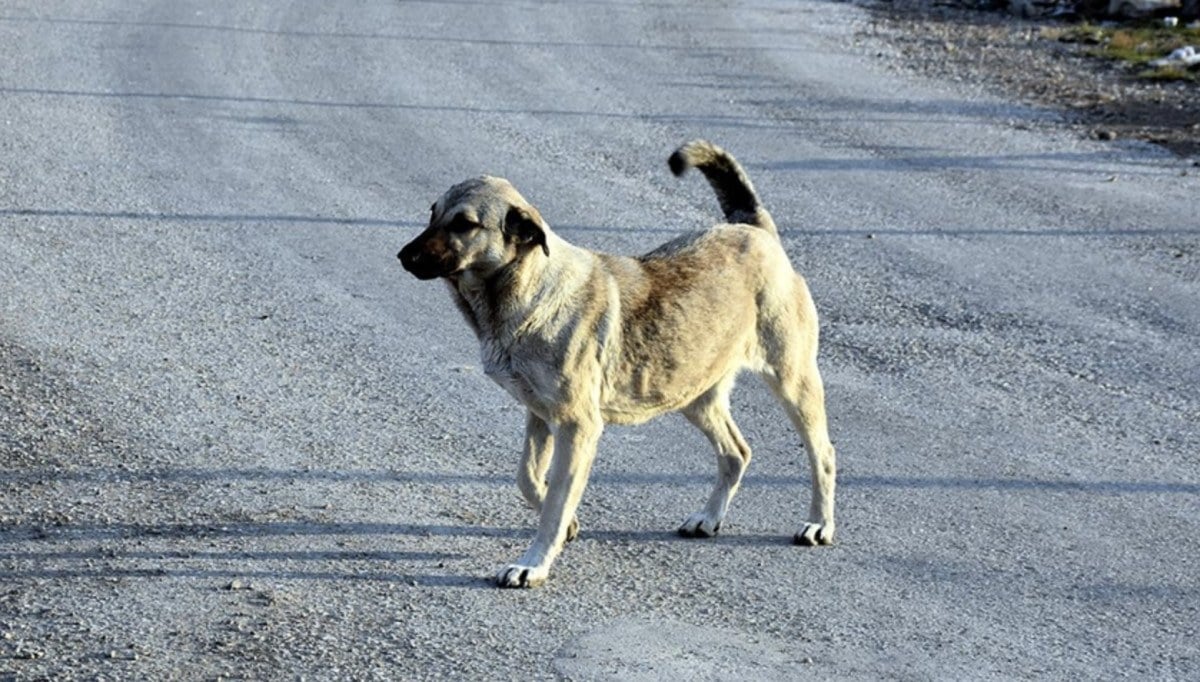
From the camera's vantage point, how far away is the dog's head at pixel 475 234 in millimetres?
6184

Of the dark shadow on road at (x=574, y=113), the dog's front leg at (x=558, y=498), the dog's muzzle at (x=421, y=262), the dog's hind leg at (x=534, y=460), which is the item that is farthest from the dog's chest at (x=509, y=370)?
the dark shadow on road at (x=574, y=113)

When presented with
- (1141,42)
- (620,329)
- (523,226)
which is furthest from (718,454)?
(1141,42)

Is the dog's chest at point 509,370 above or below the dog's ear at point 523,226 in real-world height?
below

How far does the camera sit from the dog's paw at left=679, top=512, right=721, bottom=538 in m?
6.99

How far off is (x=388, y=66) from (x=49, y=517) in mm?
11090

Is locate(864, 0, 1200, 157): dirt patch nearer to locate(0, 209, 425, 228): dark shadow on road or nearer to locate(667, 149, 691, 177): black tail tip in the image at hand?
locate(0, 209, 425, 228): dark shadow on road

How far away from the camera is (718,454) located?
23.6 feet

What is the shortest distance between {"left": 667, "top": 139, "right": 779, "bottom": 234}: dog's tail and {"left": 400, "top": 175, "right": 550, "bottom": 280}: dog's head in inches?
43.8

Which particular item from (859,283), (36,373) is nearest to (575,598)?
(36,373)

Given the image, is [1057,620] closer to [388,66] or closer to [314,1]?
[388,66]

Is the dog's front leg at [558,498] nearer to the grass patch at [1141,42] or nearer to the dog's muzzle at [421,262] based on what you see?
the dog's muzzle at [421,262]

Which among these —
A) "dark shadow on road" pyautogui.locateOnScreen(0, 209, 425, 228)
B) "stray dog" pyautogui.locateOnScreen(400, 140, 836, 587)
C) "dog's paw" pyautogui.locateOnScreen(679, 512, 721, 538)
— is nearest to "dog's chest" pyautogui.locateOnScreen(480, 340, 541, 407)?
"stray dog" pyautogui.locateOnScreen(400, 140, 836, 587)

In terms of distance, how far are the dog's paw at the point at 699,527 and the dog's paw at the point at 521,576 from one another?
801mm

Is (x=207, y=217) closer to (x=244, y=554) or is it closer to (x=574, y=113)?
(x=574, y=113)
